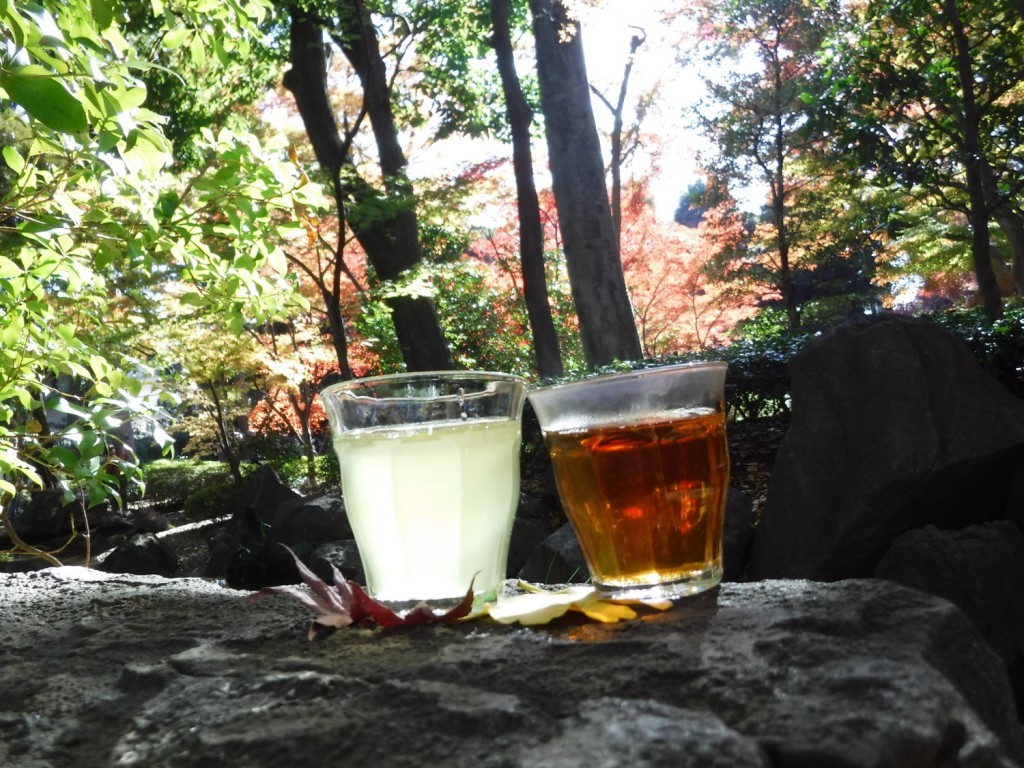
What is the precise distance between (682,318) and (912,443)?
14.4 meters

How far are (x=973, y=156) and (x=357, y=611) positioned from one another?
7.37 m

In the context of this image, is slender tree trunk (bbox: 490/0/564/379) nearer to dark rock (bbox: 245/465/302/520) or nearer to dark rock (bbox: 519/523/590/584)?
dark rock (bbox: 245/465/302/520)

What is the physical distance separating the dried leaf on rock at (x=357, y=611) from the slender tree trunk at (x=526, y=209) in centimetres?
759

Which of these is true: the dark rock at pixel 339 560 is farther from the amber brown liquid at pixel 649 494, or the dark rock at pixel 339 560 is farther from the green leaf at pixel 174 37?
the amber brown liquid at pixel 649 494

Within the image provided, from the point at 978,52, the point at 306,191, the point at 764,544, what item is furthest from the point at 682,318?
the point at 306,191

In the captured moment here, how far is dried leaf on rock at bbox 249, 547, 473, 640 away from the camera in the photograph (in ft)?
3.42

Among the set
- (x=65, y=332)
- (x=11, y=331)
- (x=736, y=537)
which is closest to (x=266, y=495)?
(x=736, y=537)

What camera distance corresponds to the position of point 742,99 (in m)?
14.9

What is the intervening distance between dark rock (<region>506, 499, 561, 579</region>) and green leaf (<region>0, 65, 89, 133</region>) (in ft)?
15.0

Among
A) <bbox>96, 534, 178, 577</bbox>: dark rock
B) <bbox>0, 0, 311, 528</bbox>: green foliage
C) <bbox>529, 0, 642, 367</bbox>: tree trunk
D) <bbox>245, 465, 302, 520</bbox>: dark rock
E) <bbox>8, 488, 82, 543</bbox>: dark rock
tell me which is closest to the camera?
<bbox>0, 0, 311, 528</bbox>: green foliage

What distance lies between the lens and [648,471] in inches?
41.6

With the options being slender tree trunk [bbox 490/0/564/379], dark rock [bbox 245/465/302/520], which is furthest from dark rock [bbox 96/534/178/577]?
slender tree trunk [bbox 490/0/564/379]

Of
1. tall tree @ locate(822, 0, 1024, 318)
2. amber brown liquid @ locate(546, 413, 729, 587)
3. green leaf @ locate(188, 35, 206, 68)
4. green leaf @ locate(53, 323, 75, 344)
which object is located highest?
tall tree @ locate(822, 0, 1024, 318)

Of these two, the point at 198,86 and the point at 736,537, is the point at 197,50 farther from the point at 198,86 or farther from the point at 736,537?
the point at 198,86
